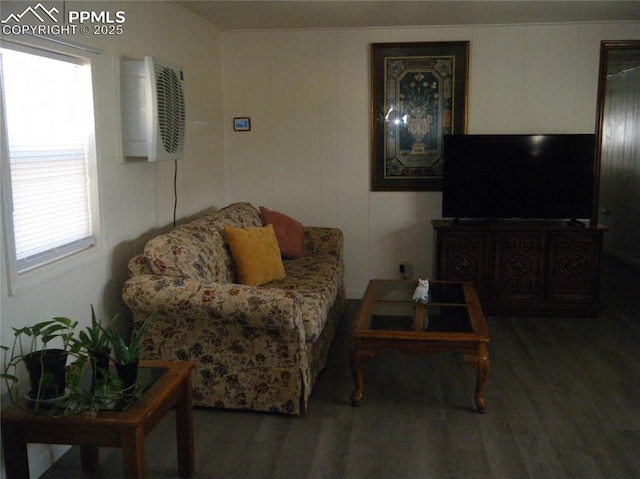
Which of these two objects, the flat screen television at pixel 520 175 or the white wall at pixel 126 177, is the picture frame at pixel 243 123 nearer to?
the white wall at pixel 126 177

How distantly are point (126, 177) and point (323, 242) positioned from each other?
1.80 m

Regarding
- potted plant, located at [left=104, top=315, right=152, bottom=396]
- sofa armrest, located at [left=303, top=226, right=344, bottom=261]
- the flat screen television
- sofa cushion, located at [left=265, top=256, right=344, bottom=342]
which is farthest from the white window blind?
the flat screen television

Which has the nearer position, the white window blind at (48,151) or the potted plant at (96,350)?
the potted plant at (96,350)

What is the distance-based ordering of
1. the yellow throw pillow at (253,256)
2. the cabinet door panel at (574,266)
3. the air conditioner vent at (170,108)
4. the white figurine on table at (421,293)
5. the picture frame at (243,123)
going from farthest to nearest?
the picture frame at (243,123) < the cabinet door panel at (574,266) < the yellow throw pillow at (253,256) < the white figurine on table at (421,293) < the air conditioner vent at (170,108)

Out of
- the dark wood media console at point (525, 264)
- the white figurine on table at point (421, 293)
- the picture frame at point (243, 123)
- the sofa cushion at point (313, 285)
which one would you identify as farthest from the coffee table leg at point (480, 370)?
the picture frame at point (243, 123)

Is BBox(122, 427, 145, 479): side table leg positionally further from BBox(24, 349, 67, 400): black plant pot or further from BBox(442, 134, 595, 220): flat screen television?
BBox(442, 134, 595, 220): flat screen television

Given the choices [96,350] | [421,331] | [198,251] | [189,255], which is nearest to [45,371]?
[96,350]

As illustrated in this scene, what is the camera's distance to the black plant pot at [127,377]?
7.85 feet

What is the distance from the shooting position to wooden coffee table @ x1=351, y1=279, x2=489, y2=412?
3.28 metres

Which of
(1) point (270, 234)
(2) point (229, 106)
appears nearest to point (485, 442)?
(1) point (270, 234)

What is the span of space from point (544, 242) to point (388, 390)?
2.04 m

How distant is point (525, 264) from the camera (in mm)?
4992

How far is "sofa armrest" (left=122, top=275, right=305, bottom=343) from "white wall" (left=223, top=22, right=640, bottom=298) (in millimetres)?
2550

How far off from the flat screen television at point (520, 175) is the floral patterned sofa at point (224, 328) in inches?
80.9
